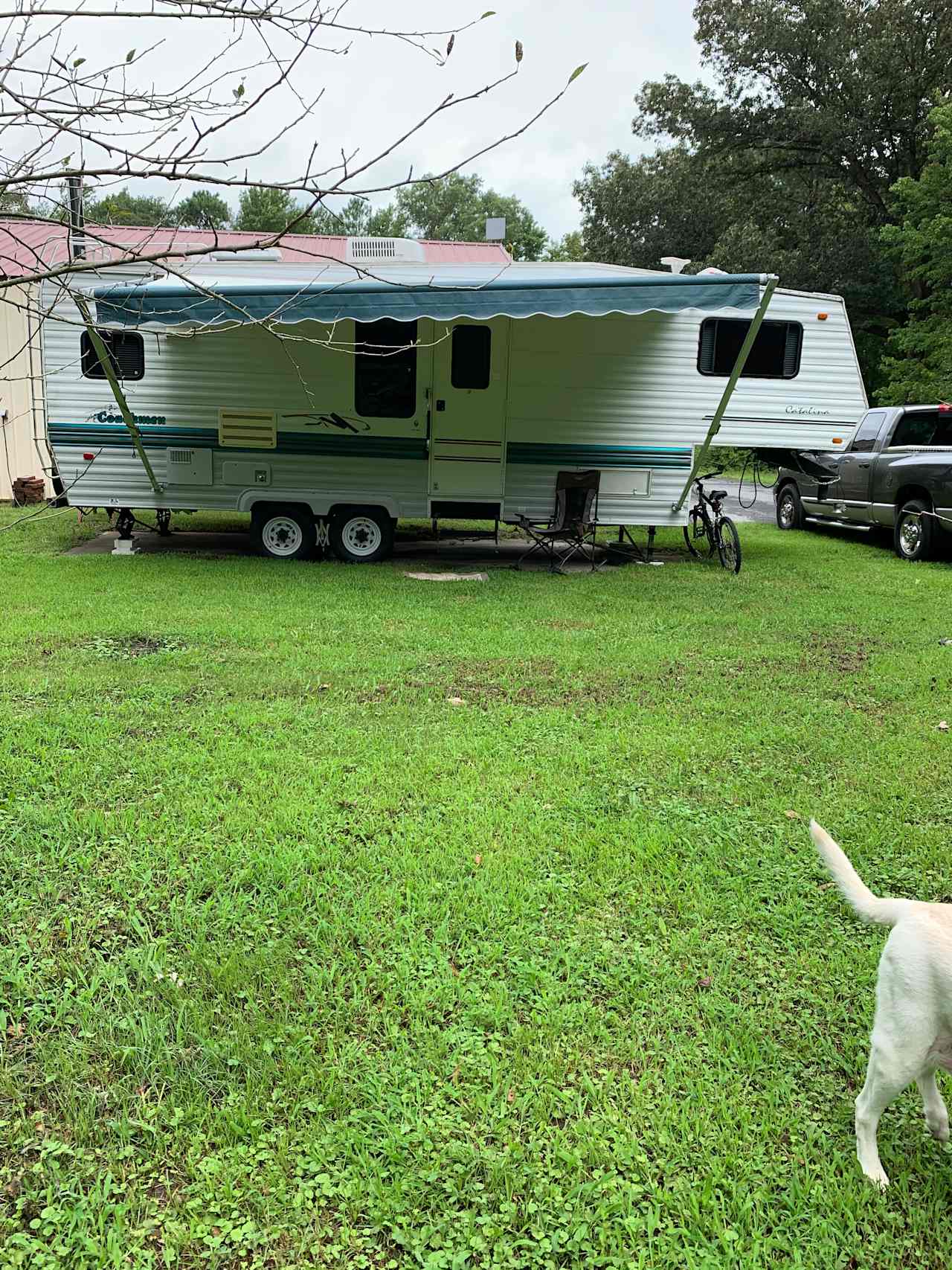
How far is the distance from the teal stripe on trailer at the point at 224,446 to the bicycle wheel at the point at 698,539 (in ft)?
11.2

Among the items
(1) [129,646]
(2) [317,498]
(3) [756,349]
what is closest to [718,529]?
(3) [756,349]

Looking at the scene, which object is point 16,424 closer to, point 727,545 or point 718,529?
point 718,529

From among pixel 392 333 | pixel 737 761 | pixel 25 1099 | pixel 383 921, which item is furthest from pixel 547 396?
pixel 25 1099

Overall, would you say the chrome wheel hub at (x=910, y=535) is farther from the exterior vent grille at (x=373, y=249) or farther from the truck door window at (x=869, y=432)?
the exterior vent grille at (x=373, y=249)

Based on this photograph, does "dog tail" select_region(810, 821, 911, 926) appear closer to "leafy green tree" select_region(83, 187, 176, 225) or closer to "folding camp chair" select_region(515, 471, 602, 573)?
"leafy green tree" select_region(83, 187, 176, 225)

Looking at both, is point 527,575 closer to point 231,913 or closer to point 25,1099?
point 231,913

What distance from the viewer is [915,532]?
10953 millimetres

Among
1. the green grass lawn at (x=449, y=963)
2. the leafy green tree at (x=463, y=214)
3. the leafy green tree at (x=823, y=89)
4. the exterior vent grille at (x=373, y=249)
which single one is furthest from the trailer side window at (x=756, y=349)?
the leafy green tree at (x=463, y=214)

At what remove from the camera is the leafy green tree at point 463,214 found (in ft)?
180

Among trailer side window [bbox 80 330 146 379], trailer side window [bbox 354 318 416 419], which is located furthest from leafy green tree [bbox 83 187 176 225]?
trailer side window [bbox 80 330 146 379]

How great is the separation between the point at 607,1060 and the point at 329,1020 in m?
0.78

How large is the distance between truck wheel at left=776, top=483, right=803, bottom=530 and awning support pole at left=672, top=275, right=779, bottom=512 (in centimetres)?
479

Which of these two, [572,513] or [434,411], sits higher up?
[434,411]

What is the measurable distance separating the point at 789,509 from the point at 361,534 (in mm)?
7680
